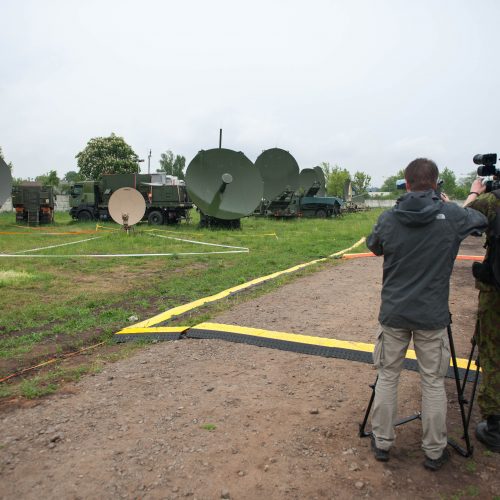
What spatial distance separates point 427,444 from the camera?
2.90 m

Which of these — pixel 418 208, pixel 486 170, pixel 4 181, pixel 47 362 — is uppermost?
pixel 4 181

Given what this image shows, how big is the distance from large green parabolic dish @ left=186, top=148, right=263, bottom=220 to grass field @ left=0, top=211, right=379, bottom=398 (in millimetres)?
4104

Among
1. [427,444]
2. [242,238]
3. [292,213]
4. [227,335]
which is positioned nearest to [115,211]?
[242,238]

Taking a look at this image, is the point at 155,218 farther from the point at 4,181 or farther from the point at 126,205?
the point at 4,181

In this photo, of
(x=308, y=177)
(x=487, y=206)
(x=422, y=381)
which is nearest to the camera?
(x=422, y=381)

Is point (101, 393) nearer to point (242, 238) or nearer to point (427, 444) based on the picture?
point (427, 444)

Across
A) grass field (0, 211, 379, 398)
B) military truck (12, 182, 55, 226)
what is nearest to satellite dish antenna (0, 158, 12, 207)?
military truck (12, 182, 55, 226)

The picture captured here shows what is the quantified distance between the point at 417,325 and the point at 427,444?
2.43ft

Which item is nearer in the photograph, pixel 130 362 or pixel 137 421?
pixel 137 421

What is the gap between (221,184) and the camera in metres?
20.8

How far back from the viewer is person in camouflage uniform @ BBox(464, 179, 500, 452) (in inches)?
124

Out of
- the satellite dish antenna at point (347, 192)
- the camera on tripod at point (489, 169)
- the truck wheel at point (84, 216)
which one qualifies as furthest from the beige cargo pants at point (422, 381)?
the satellite dish antenna at point (347, 192)

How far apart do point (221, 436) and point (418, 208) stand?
1998mm

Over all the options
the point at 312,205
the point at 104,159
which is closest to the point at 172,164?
the point at 104,159
